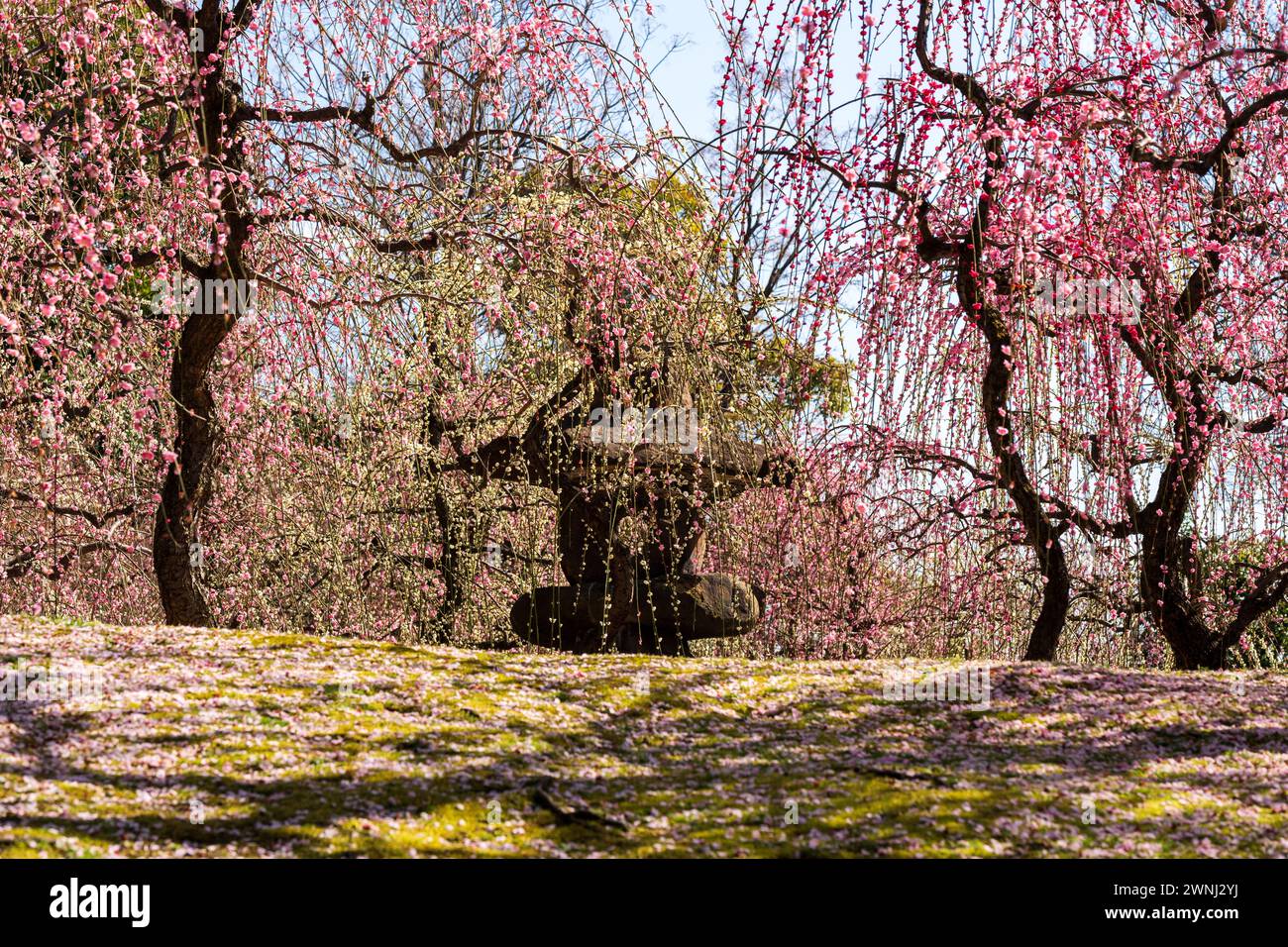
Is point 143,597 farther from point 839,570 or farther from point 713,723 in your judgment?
point 713,723

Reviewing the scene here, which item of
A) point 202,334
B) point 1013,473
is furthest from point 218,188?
point 1013,473

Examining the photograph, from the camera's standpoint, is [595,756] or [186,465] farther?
[186,465]

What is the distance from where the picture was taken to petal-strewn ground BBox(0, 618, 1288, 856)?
9.43 ft

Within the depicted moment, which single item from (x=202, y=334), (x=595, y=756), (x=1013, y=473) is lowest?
(x=595, y=756)

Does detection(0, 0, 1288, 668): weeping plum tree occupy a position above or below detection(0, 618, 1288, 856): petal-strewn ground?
above

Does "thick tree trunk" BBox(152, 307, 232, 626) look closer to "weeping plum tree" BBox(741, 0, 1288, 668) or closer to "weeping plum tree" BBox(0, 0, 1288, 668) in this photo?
"weeping plum tree" BBox(0, 0, 1288, 668)

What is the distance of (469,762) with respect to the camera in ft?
10.9

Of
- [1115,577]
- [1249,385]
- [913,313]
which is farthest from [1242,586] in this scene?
[913,313]

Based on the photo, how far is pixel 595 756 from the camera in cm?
351

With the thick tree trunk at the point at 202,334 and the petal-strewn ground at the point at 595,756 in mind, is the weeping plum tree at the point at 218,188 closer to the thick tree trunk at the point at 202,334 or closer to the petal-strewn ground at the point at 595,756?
the thick tree trunk at the point at 202,334

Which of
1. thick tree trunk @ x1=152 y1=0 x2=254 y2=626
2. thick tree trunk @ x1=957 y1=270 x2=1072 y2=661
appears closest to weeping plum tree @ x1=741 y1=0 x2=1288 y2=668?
thick tree trunk @ x1=957 y1=270 x2=1072 y2=661

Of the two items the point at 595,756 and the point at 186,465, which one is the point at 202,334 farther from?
the point at 595,756

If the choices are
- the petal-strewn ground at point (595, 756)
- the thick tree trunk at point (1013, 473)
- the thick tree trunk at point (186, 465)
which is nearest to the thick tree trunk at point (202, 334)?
the thick tree trunk at point (186, 465)

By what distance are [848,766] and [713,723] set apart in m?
0.53
